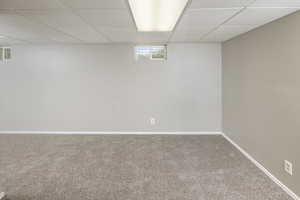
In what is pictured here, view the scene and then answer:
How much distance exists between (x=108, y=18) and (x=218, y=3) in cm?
131

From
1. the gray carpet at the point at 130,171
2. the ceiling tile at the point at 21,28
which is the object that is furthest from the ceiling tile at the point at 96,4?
the gray carpet at the point at 130,171

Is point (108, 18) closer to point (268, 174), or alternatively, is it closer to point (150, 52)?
point (150, 52)

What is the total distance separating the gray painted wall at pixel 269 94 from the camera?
6.89ft

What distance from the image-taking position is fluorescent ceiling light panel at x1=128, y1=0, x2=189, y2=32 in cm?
196

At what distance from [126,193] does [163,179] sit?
548 mm

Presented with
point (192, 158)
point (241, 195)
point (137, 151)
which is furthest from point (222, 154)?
point (137, 151)

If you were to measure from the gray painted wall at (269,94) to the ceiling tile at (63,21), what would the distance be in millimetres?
2526

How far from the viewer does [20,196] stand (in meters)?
2.15

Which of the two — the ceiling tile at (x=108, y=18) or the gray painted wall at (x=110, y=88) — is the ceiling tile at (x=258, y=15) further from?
the gray painted wall at (x=110, y=88)

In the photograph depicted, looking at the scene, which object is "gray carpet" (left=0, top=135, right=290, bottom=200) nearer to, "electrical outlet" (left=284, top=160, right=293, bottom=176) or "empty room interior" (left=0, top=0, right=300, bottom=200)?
"empty room interior" (left=0, top=0, right=300, bottom=200)

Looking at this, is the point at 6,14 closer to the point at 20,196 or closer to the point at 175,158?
the point at 20,196

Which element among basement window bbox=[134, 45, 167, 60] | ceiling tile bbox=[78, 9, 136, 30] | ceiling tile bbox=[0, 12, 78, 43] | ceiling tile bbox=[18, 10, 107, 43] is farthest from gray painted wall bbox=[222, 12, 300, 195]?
ceiling tile bbox=[0, 12, 78, 43]

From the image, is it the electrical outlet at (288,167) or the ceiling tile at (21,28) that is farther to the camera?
the ceiling tile at (21,28)

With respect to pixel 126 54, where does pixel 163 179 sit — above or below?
below
